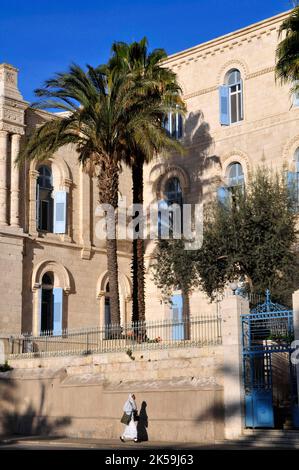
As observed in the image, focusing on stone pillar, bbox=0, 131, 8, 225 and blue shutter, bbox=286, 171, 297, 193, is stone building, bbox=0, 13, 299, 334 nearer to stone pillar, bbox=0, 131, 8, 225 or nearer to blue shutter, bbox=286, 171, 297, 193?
stone pillar, bbox=0, 131, 8, 225

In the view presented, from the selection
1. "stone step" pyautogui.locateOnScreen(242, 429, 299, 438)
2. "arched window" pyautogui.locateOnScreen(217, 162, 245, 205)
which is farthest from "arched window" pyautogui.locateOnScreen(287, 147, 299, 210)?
"stone step" pyautogui.locateOnScreen(242, 429, 299, 438)

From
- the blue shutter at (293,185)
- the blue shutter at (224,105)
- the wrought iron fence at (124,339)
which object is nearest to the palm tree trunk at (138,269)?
the wrought iron fence at (124,339)

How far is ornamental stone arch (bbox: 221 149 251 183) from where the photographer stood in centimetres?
2946

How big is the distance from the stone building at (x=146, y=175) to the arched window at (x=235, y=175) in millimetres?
41

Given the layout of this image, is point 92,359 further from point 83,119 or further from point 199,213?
point 199,213

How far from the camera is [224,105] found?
30484 mm

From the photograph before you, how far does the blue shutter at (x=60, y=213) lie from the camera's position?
100 ft

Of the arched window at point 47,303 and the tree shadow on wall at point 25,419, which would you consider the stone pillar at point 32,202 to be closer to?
the arched window at point 47,303

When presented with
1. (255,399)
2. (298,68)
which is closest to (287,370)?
(255,399)

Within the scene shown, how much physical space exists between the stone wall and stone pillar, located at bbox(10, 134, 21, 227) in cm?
694

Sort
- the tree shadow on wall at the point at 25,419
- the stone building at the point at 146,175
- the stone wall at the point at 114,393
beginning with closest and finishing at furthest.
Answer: the stone wall at the point at 114,393 → the tree shadow on wall at the point at 25,419 → the stone building at the point at 146,175

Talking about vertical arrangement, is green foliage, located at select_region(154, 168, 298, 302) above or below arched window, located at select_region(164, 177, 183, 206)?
below

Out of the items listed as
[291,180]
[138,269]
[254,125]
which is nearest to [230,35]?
[254,125]

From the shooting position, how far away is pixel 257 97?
29609mm
